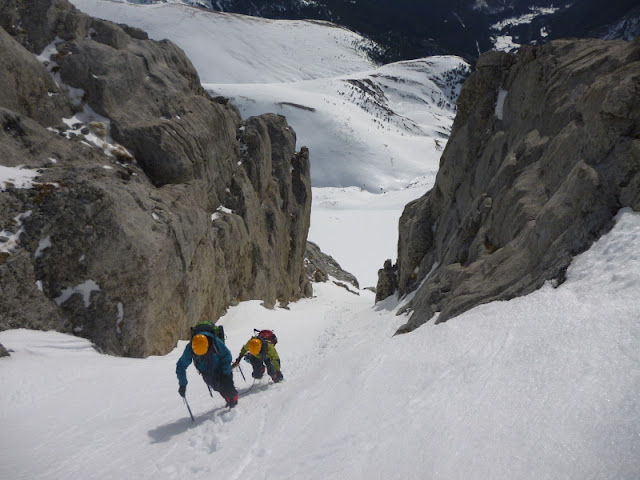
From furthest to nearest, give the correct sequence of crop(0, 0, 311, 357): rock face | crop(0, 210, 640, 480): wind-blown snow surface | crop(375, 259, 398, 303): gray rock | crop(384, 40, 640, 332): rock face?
1. crop(375, 259, 398, 303): gray rock
2. crop(0, 0, 311, 357): rock face
3. crop(384, 40, 640, 332): rock face
4. crop(0, 210, 640, 480): wind-blown snow surface

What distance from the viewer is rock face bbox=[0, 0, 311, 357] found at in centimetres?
1370

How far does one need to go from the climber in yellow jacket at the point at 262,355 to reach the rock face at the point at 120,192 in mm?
6372

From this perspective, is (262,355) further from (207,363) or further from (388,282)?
(388,282)

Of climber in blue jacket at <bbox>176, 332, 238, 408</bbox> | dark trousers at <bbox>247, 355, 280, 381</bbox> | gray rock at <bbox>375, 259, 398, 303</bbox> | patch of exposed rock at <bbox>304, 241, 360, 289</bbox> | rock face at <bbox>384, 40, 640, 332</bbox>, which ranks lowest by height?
patch of exposed rock at <bbox>304, 241, 360, 289</bbox>

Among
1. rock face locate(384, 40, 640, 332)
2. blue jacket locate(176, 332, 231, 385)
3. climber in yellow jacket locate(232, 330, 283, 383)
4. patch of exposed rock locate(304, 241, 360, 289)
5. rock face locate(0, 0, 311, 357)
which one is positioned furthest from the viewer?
patch of exposed rock locate(304, 241, 360, 289)

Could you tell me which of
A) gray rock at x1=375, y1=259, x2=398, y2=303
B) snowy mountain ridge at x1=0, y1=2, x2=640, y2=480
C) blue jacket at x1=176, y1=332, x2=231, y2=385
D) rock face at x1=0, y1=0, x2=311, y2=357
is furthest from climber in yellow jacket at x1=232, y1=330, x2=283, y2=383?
gray rock at x1=375, y1=259, x2=398, y2=303

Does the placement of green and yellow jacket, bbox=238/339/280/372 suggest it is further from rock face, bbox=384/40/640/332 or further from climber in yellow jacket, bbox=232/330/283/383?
rock face, bbox=384/40/640/332

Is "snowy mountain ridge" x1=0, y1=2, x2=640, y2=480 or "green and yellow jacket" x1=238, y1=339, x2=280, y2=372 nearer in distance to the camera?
"snowy mountain ridge" x1=0, y1=2, x2=640, y2=480

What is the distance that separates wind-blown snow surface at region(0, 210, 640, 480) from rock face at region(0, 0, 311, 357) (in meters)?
3.75

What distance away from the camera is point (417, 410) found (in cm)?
527

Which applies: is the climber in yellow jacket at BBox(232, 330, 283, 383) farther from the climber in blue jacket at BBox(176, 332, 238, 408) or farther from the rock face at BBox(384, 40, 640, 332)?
the rock face at BBox(384, 40, 640, 332)

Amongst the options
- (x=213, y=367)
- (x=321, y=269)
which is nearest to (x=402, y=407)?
(x=213, y=367)

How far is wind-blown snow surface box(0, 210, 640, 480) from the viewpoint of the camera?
3947mm

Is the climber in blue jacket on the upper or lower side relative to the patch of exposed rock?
upper
